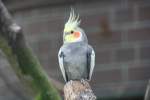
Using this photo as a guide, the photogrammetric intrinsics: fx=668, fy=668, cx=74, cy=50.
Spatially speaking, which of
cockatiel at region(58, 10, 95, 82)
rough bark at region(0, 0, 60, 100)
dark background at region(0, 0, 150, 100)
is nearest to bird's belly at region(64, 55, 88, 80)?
cockatiel at region(58, 10, 95, 82)

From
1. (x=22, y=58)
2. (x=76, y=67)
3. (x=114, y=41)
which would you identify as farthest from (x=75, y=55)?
(x=114, y=41)

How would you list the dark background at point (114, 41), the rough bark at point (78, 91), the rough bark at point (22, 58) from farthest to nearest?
the dark background at point (114, 41)
the rough bark at point (22, 58)
the rough bark at point (78, 91)

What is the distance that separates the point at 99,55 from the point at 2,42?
5.27ft

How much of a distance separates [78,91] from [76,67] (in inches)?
4.1

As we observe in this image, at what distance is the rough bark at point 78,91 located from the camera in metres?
2.23

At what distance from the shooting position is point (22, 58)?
111 inches

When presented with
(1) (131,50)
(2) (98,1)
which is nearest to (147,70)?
(1) (131,50)

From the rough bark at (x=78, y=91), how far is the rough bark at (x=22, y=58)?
1.74ft

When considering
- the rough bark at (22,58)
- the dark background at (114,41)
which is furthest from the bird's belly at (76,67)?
the dark background at (114,41)

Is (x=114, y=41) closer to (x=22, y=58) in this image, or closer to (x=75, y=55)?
(x=22, y=58)

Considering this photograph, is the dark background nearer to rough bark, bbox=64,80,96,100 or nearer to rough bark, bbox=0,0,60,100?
rough bark, bbox=0,0,60,100

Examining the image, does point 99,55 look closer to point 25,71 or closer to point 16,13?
point 16,13

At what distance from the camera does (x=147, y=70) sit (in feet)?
14.3

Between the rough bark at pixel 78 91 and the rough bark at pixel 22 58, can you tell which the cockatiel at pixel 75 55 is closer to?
the rough bark at pixel 78 91
